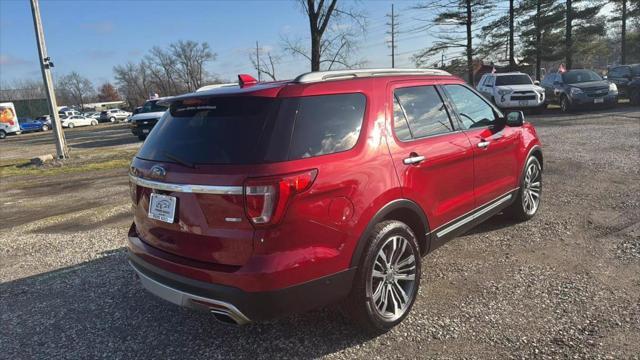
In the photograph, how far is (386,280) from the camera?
3.14 m

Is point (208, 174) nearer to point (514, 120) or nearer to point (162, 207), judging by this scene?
point (162, 207)

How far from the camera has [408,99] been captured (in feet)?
11.5

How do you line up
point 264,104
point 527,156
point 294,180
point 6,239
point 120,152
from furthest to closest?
point 120,152 → point 6,239 → point 527,156 → point 264,104 → point 294,180

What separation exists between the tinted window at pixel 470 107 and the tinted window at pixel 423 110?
10.5 inches

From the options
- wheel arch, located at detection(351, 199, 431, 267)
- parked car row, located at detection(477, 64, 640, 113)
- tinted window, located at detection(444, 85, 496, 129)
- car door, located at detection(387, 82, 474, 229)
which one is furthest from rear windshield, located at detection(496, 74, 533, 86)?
wheel arch, located at detection(351, 199, 431, 267)

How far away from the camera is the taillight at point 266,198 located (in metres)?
2.46

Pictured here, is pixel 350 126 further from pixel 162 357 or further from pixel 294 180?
pixel 162 357

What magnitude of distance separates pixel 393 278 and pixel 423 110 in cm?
138

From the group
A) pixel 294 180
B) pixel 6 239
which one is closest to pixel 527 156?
pixel 294 180

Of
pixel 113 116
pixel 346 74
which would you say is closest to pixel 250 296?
pixel 346 74

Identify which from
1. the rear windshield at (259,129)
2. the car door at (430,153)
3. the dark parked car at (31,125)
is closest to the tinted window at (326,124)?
the rear windshield at (259,129)

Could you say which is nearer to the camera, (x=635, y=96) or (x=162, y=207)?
(x=162, y=207)

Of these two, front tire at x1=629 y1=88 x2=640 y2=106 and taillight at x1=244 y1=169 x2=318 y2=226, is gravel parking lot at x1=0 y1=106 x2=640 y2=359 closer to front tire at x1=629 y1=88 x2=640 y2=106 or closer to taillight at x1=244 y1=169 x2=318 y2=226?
taillight at x1=244 y1=169 x2=318 y2=226

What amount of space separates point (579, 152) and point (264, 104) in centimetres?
888
